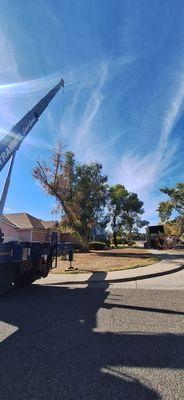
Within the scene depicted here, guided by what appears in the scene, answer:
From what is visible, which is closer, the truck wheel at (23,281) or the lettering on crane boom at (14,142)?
the lettering on crane boom at (14,142)

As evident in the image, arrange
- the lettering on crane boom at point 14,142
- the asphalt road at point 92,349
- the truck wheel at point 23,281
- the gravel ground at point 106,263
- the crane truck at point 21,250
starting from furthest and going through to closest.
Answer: the gravel ground at point 106,263 < the truck wheel at point 23,281 < the lettering on crane boom at point 14,142 < the crane truck at point 21,250 < the asphalt road at point 92,349

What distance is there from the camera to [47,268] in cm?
1398

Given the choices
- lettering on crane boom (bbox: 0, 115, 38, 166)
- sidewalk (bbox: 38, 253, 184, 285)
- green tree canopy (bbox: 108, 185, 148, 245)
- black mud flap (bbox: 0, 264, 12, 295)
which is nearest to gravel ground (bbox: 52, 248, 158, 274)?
sidewalk (bbox: 38, 253, 184, 285)

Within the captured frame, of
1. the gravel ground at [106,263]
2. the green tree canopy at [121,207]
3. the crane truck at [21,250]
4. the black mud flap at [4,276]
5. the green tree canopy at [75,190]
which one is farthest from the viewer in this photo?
the green tree canopy at [121,207]

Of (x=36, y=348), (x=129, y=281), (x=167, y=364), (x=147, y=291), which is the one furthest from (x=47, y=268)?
(x=167, y=364)

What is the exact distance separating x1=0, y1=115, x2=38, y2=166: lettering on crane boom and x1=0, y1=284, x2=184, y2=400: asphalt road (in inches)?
183

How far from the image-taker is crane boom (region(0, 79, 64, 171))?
1264 centimetres

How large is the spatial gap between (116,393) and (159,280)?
10.4m

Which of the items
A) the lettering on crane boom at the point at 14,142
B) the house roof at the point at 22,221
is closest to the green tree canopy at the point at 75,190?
the house roof at the point at 22,221

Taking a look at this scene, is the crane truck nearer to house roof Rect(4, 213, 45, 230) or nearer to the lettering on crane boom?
the lettering on crane boom

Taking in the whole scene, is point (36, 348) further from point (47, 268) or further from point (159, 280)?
point (159, 280)

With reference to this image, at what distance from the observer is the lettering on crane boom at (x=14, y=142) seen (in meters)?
12.5

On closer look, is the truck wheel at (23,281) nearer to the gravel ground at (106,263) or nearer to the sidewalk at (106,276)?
the sidewalk at (106,276)

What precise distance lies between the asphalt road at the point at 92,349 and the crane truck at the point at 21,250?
4.26 feet
